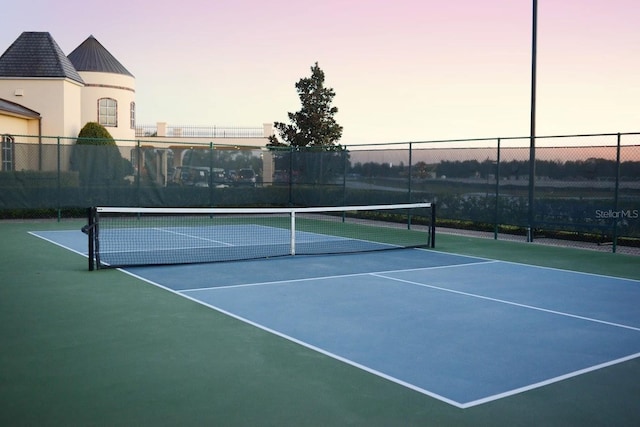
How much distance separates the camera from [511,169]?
15.2 metres

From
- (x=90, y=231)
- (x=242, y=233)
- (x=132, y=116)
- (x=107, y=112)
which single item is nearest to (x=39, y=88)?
(x=107, y=112)

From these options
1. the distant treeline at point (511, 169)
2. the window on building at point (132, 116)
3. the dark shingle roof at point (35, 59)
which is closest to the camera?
the distant treeline at point (511, 169)

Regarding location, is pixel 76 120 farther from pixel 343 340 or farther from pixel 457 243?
pixel 343 340

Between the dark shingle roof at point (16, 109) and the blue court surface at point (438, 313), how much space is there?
18.9m

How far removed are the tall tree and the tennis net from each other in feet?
37.8

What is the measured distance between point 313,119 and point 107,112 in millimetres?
12393

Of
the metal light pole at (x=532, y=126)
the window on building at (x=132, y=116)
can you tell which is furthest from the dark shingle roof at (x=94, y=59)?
the metal light pole at (x=532, y=126)

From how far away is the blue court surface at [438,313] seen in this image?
5.49 metres

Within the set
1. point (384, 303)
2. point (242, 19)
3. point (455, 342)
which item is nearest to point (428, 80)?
point (242, 19)

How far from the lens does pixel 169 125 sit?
53594 mm

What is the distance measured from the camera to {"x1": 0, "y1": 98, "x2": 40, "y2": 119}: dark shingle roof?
2605cm

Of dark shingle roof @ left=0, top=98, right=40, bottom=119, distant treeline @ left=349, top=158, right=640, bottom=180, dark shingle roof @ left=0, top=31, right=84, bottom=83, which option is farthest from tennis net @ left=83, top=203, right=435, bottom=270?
dark shingle roof @ left=0, top=31, right=84, bottom=83

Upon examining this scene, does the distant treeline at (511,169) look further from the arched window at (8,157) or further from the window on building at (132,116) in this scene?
the window on building at (132,116)

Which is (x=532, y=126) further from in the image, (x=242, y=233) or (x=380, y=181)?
(x=242, y=233)
